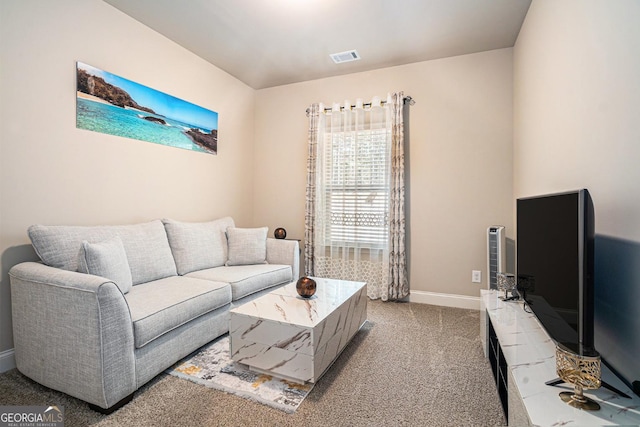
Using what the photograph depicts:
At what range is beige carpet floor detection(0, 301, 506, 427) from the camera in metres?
1.58

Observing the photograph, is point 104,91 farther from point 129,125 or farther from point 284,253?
point 284,253

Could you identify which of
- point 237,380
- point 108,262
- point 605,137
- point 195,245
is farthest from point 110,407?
point 605,137

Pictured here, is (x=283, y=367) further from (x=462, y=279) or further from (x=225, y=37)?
(x=225, y=37)

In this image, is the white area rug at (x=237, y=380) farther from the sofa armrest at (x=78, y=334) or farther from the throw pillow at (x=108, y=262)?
the throw pillow at (x=108, y=262)

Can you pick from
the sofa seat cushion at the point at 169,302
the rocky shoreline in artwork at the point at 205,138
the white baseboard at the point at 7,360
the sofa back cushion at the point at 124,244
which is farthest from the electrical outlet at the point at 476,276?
the white baseboard at the point at 7,360

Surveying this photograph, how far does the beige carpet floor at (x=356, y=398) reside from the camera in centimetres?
158

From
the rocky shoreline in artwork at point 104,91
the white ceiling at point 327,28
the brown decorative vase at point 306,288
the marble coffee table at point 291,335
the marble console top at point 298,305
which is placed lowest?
the marble coffee table at point 291,335

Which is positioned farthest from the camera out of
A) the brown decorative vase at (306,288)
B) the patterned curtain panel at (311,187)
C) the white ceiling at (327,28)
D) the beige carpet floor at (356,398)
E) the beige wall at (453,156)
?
the patterned curtain panel at (311,187)

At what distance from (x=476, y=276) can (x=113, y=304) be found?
3241mm

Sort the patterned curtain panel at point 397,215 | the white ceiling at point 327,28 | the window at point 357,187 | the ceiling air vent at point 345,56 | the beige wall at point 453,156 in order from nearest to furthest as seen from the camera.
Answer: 1. the white ceiling at point 327,28
2. the beige wall at point 453,156
3. the ceiling air vent at point 345,56
4. the patterned curtain panel at point 397,215
5. the window at point 357,187

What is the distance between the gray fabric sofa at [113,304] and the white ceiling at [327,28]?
1.85 m

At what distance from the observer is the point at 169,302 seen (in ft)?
6.67

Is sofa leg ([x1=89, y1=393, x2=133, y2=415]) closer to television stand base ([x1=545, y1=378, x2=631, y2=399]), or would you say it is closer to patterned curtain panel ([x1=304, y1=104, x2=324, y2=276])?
television stand base ([x1=545, y1=378, x2=631, y2=399])

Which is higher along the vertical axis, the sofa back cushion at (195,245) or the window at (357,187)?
the window at (357,187)
